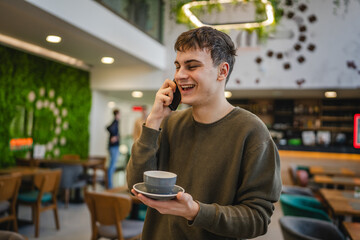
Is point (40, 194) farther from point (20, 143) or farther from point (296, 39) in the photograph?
point (296, 39)

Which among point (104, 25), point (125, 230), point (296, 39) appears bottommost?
point (125, 230)

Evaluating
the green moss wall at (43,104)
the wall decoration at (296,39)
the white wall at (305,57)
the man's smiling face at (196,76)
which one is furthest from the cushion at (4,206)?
the wall decoration at (296,39)

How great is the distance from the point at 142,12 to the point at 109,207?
519cm

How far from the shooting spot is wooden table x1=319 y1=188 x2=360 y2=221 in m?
2.75

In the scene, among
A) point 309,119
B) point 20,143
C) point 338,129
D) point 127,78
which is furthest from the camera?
point 309,119

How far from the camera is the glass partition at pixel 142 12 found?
578cm

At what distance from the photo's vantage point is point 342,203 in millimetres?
3074

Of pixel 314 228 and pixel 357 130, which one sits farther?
pixel 357 130

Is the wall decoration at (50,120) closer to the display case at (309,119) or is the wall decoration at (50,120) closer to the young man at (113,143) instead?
Answer: the young man at (113,143)

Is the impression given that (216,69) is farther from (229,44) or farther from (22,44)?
(22,44)

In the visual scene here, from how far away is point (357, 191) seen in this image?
3.67 m

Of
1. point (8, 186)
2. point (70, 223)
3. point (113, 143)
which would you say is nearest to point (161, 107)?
point (8, 186)

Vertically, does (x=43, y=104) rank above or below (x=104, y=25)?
below

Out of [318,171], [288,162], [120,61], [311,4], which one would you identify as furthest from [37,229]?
[311,4]
